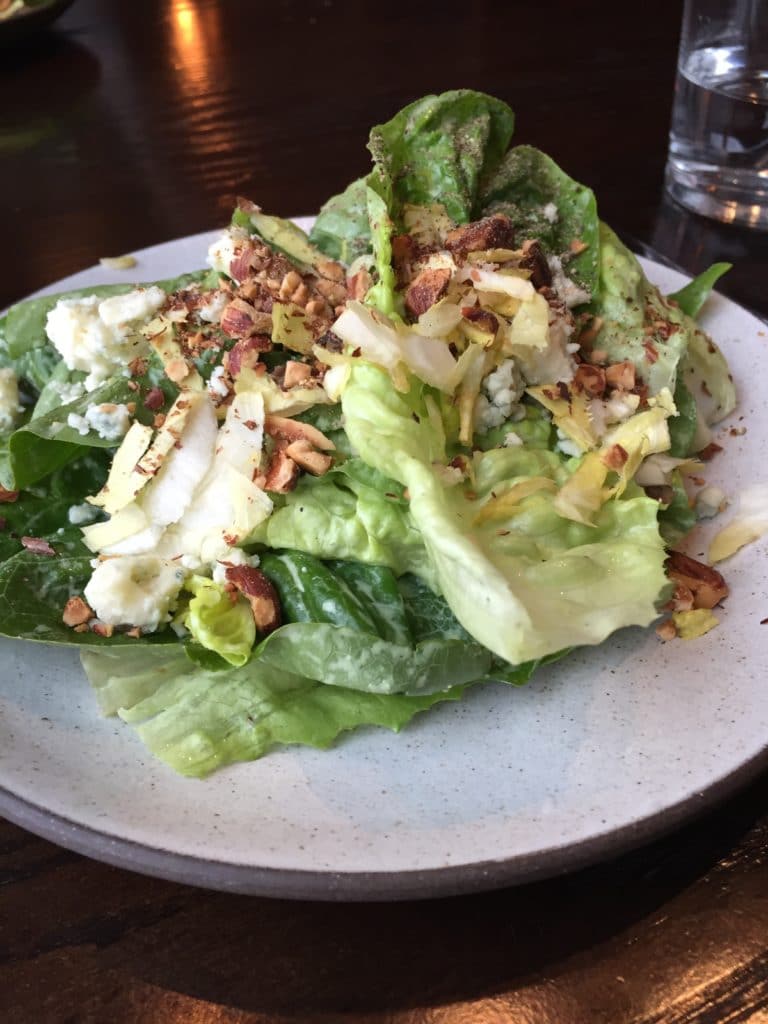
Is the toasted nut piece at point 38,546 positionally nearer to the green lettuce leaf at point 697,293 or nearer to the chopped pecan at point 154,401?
the chopped pecan at point 154,401

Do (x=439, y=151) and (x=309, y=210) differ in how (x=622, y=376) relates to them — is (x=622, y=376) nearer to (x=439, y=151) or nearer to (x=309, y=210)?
(x=439, y=151)

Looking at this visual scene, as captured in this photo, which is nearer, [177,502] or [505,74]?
[177,502]

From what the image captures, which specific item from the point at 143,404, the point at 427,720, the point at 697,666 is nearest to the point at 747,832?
the point at 697,666

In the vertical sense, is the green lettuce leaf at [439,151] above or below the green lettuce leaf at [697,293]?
above

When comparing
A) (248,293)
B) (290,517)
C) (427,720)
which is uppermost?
(248,293)

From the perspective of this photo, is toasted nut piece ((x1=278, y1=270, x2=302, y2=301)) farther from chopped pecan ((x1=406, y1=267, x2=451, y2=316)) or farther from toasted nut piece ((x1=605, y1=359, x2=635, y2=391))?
toasted nut piece ((x1=605, y1=359, x2=635, y2=391))

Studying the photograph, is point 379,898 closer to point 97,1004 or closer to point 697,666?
point 97,1004

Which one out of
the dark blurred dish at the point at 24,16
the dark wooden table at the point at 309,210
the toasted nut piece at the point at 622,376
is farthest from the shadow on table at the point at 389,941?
the dark blurred dish at the point at 24,16
